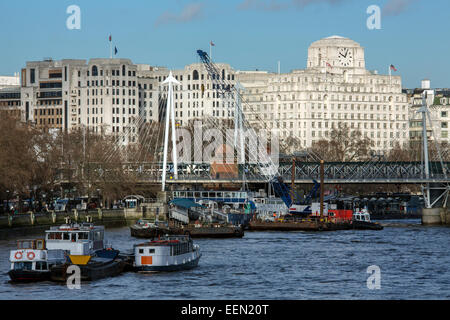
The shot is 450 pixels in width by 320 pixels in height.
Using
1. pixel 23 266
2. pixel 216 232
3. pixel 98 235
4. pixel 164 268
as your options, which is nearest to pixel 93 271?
pixel 23 266

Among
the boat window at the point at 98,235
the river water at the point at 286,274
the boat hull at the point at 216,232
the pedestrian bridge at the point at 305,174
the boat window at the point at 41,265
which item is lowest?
the river water at the point at 286,274

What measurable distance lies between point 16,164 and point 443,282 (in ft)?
192

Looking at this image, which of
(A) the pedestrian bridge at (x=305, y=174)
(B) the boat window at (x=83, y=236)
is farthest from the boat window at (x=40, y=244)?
(A) the pedestrian bridge at (x=305, y=174)

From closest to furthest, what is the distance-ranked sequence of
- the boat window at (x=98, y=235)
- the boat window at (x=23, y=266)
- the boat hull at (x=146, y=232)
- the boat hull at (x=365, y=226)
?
the boat window at (x=23, y=266), the boat window at (x=98, y=235), the boat hull at (x=146, y=232), the boat hull at (x=365, y=226)

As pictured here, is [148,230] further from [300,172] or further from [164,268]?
[300,172]

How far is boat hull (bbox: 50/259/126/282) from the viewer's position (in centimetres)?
7719

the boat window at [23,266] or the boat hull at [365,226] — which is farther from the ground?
the boat hull at [365,226]

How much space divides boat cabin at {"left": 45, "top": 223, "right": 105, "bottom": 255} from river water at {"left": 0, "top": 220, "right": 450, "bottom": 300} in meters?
3.71

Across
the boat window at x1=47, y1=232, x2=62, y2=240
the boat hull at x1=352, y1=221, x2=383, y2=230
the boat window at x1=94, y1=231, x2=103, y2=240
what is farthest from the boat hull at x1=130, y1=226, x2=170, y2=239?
the boat window at x1=47, y1=232, x2=62, y2=240

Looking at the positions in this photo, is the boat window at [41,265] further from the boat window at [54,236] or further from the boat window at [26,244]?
the boat window at [54,236]

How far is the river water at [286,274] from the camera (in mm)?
72438

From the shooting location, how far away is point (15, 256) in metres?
77.1

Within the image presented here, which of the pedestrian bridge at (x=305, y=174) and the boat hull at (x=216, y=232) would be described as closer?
the boat hull at (x=216, y=232)
